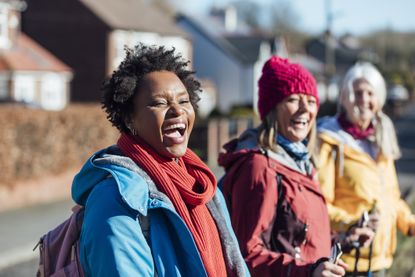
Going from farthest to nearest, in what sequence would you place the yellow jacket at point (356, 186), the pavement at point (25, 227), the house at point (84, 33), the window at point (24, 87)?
1. the house at point (84, 33)
2. the window at point (24, 87)
3. the pavement at point (25, 227)
4. the yellow jacket at point (356, 186)

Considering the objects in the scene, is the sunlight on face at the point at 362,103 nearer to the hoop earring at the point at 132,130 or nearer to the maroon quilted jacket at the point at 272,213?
the maroon quilted jacket at the point at 272,213

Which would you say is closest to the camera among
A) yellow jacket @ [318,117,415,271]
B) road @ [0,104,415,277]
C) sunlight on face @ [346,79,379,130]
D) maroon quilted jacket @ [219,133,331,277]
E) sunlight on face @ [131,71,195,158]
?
sunlight on face @ [131,71,195,158]

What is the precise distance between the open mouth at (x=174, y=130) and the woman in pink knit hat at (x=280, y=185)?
851 millimetres

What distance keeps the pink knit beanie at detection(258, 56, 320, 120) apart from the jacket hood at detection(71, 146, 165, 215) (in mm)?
1319

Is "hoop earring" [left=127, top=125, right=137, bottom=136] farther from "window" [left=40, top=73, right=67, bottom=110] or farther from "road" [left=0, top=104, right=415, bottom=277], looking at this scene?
"window" [left=40, top=73, right=67, bottom=110]

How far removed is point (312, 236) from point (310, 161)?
48cm

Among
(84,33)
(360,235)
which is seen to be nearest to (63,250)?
(360,235)

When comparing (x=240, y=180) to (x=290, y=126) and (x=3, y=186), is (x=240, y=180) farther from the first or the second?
(x=3, y=186)

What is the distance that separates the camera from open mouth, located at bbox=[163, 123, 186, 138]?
292 cm

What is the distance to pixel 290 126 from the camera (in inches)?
159

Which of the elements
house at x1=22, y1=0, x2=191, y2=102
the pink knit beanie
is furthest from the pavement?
house at x1=22, y1=0, x2=191, y2=102

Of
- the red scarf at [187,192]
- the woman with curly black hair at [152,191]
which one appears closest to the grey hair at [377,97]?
the woman with curly black hair at [152,191]

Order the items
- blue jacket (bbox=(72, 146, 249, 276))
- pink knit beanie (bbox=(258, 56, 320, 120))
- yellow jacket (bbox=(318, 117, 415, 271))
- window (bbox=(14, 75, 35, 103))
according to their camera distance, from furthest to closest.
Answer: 1. window (bbox=(14, 75, 35, 103))
2. yellow jacket (bbox=(318, 117, 415, 271))
3. pink knit beanie (bbox=(258, 56, 320, 120))
4. blue jacket (bbox=(72, 146, 249, 276))

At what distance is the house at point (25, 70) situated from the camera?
124 ft
